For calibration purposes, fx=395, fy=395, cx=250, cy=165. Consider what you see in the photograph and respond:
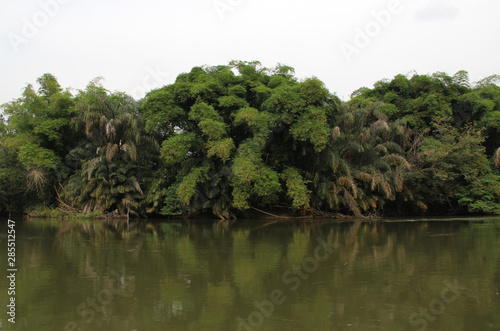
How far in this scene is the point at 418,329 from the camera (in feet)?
15.8

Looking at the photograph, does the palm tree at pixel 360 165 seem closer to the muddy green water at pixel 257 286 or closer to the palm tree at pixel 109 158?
the muddy green water at pixel 257 286

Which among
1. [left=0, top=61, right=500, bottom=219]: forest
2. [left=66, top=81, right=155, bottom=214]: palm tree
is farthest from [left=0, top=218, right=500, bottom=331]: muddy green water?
[left=66, top=81, right=155, bottom=214]: palm tree

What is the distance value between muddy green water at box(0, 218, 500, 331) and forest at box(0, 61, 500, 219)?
9.11m

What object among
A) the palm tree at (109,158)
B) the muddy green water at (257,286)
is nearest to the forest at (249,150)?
the palm tree at (109,158)

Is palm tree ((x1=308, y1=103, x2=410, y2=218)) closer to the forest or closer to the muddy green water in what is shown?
the forest

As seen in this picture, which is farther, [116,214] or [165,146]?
[116,214]

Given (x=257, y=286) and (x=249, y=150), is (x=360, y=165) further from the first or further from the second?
(x=257, y=286)

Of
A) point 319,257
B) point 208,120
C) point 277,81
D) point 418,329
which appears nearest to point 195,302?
point 418,329

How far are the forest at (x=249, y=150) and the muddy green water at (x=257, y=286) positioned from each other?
911 cm

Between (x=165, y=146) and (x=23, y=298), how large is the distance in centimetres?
1463

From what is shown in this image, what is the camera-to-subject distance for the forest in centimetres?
2034

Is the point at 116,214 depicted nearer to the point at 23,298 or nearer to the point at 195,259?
the point at 195,259

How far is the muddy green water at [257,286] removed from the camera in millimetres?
5164

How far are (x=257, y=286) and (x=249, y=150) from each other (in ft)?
42.9
